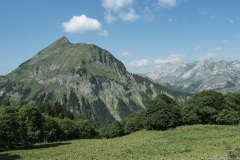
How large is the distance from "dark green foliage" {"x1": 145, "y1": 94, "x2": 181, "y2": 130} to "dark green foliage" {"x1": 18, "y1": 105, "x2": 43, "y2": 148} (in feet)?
109

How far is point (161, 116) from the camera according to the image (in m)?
94.1

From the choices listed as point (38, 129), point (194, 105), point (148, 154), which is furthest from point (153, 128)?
point (148, 154)

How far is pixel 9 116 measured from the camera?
84062 millimetres

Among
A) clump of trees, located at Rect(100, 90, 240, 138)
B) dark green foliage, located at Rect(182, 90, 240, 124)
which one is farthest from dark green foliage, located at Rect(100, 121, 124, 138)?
dark green foliage, located at Rect(182, 90, 240, 124)

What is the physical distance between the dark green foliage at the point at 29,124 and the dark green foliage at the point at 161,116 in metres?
33.2

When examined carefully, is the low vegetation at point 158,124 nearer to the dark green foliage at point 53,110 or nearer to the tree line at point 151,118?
the tree line at point 151,118

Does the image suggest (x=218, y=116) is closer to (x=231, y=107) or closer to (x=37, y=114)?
(x=231, y=107)

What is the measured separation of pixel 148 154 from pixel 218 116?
62800 millimetres

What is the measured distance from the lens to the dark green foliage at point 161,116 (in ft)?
309

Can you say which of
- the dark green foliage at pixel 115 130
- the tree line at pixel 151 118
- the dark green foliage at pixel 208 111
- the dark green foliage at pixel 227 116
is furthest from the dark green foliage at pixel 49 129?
the dark green foliage at pixel 227 116

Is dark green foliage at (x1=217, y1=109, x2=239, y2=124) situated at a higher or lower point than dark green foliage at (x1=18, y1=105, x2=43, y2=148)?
A: lower

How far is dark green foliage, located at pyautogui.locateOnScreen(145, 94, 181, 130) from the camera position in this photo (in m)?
94.1

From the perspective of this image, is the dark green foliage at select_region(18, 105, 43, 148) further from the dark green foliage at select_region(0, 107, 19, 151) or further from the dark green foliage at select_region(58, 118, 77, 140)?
the dark green foliage at select_region(58, 118, 77, 140)

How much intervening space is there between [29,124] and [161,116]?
39.1 metres
